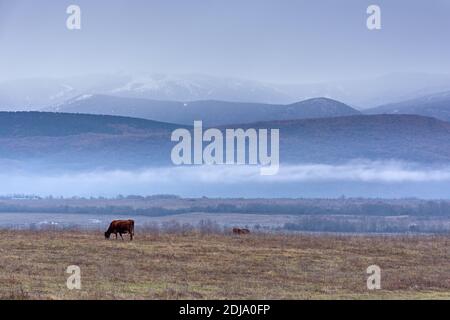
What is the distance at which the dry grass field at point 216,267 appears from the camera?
33.0 metres

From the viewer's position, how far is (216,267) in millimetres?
41688

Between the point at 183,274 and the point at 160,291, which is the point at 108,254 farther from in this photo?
the point at 160,291

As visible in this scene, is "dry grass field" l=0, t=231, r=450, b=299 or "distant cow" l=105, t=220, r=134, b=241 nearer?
"dry grass field" l=0, t=231, r=450, b=299

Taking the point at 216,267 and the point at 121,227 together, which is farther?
the point at 121,227

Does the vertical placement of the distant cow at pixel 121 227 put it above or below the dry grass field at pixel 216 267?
above

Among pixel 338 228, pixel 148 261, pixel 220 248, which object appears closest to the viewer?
pixel 148 261

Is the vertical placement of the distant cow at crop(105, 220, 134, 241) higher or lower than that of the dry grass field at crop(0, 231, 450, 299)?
higher

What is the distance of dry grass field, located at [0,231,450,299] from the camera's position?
1299 inches

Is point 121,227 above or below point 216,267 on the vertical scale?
above

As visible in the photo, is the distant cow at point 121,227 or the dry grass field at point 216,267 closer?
the dry grass field at point 216,267
